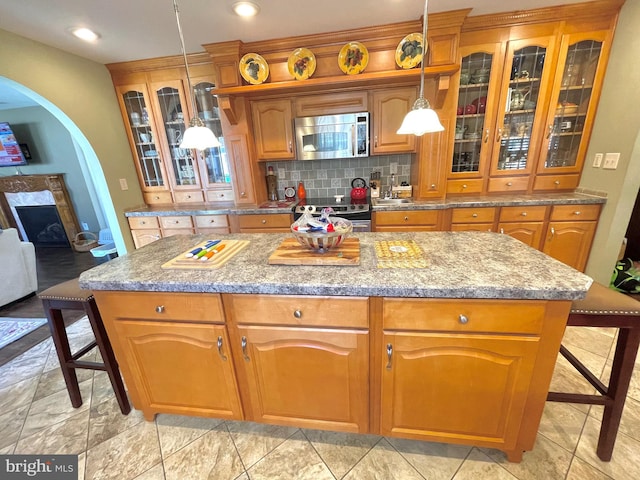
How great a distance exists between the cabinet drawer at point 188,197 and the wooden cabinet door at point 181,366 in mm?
2247

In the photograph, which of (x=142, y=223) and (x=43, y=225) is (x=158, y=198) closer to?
(x=142, y=223)

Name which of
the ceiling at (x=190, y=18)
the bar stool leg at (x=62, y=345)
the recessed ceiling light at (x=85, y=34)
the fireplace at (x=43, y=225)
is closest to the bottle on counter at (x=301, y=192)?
the ceiling at (x=190, y=18)

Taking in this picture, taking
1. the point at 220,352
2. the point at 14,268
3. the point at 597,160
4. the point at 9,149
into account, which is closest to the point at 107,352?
the point at 220,352

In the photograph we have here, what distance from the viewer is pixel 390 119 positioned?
267cm

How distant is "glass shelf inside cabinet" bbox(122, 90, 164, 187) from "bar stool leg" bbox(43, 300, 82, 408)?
7.07 ft

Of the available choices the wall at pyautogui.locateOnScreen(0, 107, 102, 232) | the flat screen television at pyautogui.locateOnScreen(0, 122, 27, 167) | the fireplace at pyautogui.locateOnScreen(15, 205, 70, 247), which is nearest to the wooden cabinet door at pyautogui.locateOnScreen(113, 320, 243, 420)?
the wall at pyautogui.locateOnScreen(0, 107, 102, 232)

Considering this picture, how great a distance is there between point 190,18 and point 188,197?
5.89ft

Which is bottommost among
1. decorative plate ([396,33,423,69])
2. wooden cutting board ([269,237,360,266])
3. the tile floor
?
the tile floor

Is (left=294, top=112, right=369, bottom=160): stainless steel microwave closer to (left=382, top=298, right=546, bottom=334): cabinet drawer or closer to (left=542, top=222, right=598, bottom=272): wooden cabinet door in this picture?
(left=542, top=222, right=598, bottom=272): wooden cabinet door

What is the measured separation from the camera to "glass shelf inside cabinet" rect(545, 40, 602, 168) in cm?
232

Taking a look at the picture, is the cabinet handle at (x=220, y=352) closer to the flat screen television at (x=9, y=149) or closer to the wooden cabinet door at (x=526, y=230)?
the wooden cabinet door at (x=526, y=230)

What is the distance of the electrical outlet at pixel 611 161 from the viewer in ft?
7.20

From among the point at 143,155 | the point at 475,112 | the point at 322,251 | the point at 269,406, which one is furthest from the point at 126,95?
the point at 475,112

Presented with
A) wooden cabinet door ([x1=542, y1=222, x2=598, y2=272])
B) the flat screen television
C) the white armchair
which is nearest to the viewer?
wooden cabinet door ([x1=542, y1=222, x2=598, y2=272])
